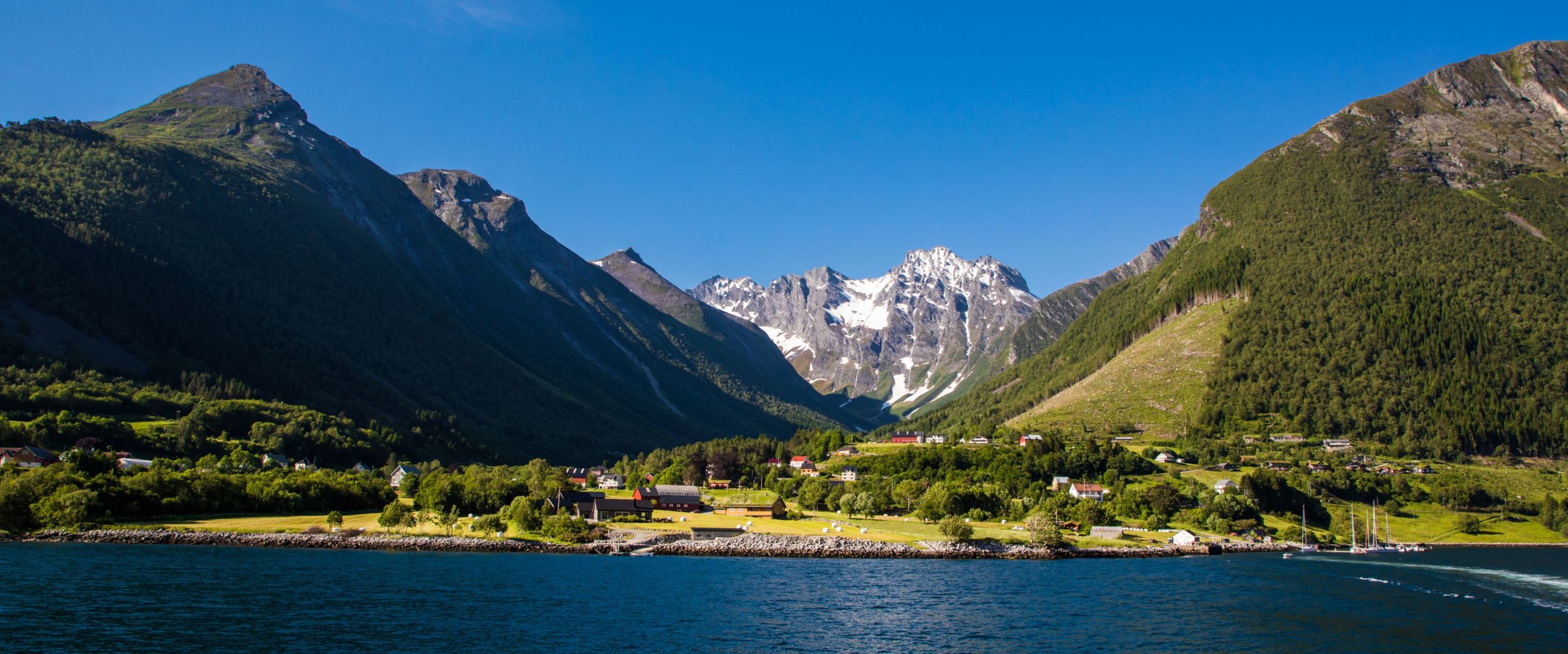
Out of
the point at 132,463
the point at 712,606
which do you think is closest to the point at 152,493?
the point at 132,463

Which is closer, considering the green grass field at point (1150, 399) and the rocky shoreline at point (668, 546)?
the rocky shoreline at point (668, 546)

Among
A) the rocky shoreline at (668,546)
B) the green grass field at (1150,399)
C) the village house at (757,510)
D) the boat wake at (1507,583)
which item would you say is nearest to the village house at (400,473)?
the village house at (757,510)

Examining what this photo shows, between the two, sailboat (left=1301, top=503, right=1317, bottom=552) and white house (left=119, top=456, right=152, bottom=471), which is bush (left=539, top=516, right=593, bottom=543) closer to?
white house (left=119, top=456, right=152, bottom=471)

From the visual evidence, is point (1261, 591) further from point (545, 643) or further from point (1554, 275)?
point (1554, 275)

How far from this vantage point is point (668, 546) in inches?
3760

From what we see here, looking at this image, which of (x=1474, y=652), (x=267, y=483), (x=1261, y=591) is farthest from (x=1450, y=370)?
(x=267, y=483)

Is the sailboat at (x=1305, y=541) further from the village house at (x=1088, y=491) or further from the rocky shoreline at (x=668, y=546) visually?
the village house at (x=1088, y=491)

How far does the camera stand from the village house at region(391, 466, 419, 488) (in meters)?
145

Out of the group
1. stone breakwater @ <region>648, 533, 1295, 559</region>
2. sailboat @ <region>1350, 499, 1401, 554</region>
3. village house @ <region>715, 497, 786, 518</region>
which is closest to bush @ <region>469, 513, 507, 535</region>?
stone breakwater @ <region>648, 533, 1295, 559</region>

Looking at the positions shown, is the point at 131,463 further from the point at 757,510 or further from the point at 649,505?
the point at 757,510

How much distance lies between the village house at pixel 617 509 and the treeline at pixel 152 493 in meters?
26.9

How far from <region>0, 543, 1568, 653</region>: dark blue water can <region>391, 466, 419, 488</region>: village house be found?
63.8 m

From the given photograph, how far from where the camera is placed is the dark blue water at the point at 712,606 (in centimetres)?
4756

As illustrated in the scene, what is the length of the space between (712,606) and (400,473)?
356 feet
